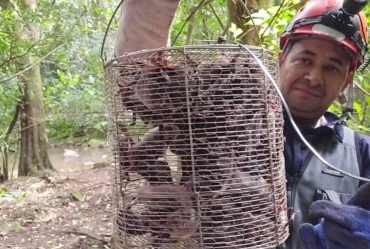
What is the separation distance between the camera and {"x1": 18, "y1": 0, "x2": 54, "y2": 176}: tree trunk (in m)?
7.83

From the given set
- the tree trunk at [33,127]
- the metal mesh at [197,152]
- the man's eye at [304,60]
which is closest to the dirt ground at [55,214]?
the tree trunk at [33,127]

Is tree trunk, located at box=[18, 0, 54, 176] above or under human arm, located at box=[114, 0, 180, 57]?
A: under

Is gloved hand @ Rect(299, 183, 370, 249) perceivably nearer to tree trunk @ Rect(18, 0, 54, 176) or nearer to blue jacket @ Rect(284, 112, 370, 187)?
blue jacket @ Rect(284, 112, 370, 187)

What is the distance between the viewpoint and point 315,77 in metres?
1.69

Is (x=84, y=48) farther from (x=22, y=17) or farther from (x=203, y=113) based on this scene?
(x=203, y=113)

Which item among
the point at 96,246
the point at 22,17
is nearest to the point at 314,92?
the point at 96,246

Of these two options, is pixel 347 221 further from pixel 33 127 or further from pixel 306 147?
pixel 33 127

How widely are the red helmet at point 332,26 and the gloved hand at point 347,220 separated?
0.69 m

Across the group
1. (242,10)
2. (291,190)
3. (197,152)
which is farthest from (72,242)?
(197,152)

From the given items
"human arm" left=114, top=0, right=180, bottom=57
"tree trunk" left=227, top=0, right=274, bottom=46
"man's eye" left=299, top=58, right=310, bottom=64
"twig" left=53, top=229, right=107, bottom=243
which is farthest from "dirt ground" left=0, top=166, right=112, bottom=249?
"human arm" left=114, top=0, right=180, bottom=57

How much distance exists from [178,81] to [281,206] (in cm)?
37

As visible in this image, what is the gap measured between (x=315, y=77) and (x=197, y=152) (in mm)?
828

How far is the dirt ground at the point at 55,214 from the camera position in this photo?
15.4ft

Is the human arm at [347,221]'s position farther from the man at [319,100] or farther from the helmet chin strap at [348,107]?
the helmet chin strap at [348,107]
